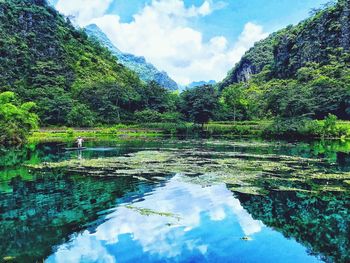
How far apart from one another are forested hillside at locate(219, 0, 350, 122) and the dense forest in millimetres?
220

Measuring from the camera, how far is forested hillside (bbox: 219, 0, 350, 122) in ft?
254

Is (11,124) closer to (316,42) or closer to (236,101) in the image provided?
(236,101)

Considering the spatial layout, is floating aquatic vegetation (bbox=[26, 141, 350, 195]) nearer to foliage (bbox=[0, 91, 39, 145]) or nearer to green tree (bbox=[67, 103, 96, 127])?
foliage (bbox=[0, 91, 39, 145])

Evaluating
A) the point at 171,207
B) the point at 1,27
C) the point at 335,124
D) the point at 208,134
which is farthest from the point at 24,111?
the point at 1,27

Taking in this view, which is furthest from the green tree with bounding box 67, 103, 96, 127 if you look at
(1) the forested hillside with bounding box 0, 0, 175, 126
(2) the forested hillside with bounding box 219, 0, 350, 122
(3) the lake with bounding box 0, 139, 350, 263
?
(3) the lake with bounding box 0, 139, 350, 263

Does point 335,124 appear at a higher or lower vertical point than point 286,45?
lower

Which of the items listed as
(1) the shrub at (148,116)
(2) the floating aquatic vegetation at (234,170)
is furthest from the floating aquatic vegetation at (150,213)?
(1) the shrub at (148,116)

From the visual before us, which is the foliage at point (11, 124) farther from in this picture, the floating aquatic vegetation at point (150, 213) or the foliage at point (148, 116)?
the floating aquatic vegetation at point (150, 213)

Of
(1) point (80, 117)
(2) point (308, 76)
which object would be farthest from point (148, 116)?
(2) point (308, 76)

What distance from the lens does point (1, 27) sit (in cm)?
11094

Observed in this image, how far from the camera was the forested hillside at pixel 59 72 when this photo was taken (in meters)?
83.2

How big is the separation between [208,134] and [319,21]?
8393 centimetres

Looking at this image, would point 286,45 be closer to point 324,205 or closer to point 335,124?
point 335,124

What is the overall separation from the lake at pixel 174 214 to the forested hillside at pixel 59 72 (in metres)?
59.0
